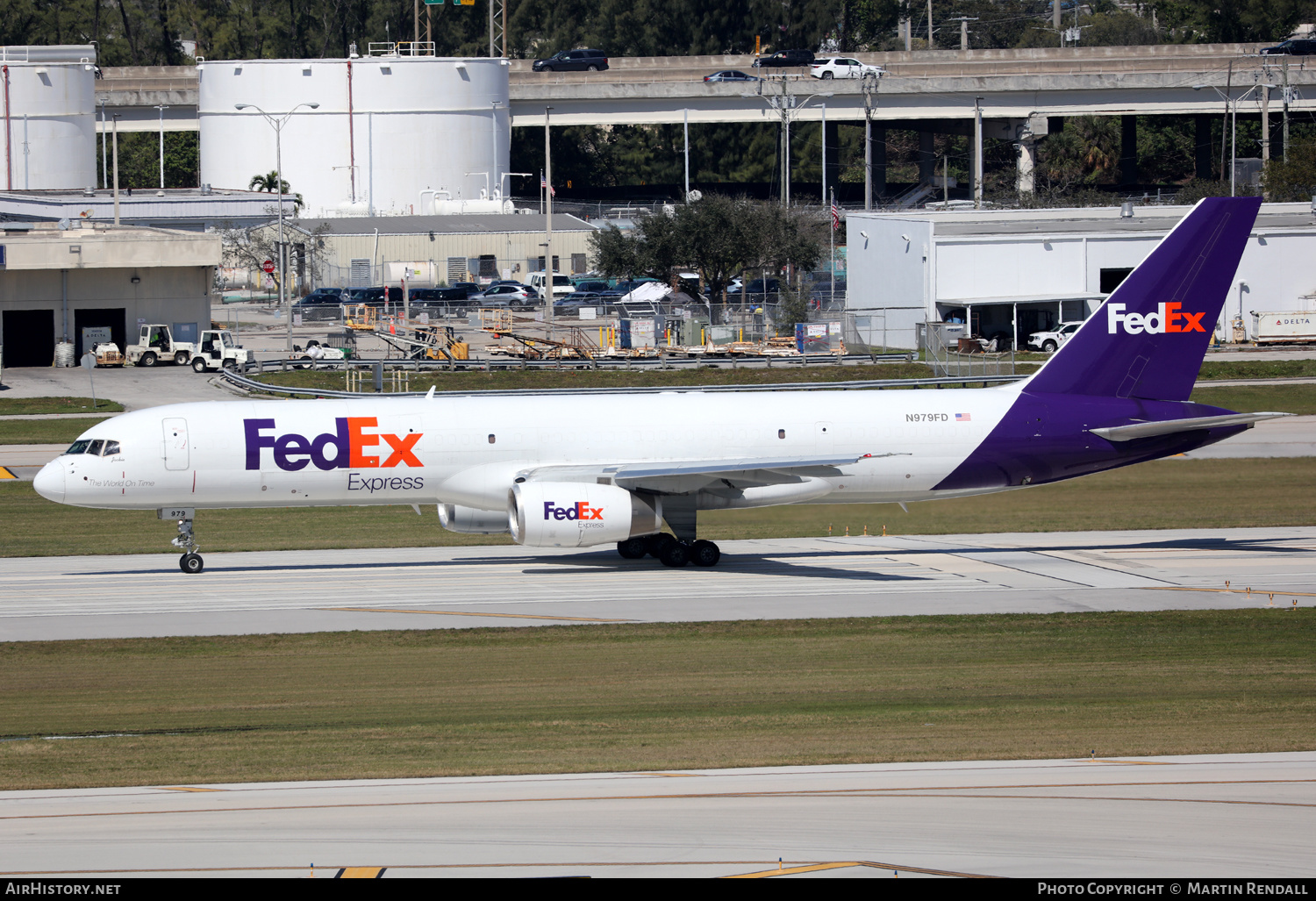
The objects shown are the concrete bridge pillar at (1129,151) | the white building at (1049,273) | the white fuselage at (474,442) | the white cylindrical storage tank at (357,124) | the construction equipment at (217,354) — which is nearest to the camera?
the white fuselage at (474,442)

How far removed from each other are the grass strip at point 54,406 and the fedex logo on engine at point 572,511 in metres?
37.7

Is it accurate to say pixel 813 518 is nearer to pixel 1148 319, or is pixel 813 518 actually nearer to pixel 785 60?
pixel 1148 319

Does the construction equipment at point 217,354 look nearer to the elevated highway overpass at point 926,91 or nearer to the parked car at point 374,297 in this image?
the parked car at point 374,297

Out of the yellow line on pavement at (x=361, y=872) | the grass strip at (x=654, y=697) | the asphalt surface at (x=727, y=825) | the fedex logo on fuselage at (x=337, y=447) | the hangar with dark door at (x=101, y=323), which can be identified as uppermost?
the hangar with dark door at (x=101, y=323)

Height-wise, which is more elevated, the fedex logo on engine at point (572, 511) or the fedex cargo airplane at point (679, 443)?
the fedex cargo airplane at point (679, 443)

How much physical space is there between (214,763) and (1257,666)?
16626mm

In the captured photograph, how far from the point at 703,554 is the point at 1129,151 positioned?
447ft

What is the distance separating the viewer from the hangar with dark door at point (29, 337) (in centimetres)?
7925

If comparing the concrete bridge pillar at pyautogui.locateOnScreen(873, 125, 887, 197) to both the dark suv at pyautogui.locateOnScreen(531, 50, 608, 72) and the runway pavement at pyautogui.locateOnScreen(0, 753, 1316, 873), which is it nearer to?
the dark suv at pyautogui.locateOnScreen(531, 50, 608, 72)

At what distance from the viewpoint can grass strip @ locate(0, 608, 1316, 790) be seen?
1858cm

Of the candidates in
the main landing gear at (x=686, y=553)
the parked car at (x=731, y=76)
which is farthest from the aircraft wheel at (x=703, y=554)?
the parked car at (x=731, y=76)

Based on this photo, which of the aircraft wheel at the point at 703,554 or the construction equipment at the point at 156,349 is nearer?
the aircraft wheel at the point at 703,554
